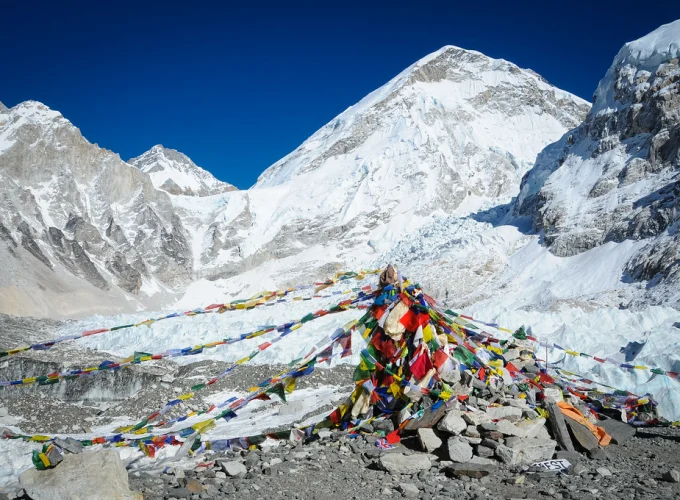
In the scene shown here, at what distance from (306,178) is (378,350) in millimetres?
78793

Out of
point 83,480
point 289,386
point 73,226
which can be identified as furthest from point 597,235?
point 73,226

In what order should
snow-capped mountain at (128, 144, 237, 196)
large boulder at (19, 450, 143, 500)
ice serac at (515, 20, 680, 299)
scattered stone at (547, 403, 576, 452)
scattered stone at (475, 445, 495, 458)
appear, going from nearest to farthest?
1. large boulder at (19, 450, 143, 500)
2. scattered stone at (475, 445, 495, 458)
3. scattered stone at (547, 403, 576, 452)
4. ice serac at (515, 20, 680, 299)
5. snow-capped mountain at (128, 144, 237, 196)

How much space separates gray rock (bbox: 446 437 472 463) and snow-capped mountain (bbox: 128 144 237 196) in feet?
469

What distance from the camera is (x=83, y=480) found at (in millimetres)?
4270

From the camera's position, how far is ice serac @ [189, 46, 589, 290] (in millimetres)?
70250

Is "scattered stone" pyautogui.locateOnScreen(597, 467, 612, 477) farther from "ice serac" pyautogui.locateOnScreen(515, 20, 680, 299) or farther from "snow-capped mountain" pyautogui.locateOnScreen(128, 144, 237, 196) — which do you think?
"snow-capped mountain" pyautogui.locateOnScreen(128, 144, 237, 196)

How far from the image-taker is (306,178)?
277 ft

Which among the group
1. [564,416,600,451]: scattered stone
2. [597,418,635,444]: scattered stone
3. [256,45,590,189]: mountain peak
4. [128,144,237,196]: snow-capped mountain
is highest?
[128,144,237,196]: snow-capped mountain

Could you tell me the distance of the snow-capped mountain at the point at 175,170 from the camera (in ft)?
491

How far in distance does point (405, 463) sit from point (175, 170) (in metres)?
166

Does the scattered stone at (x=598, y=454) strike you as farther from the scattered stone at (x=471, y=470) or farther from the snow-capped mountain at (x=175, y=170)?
the snow-capped mountain at (x=175, y=170)

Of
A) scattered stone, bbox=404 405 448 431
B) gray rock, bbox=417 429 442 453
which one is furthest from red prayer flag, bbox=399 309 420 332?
gray rock, bbox=417 429 442 453

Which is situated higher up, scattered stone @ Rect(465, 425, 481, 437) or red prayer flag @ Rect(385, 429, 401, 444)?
red prayer flag @ Rect(385, 429, 401, 444)

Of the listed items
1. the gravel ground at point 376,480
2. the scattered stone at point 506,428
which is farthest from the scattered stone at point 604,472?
the scattered stone at point 506,428
